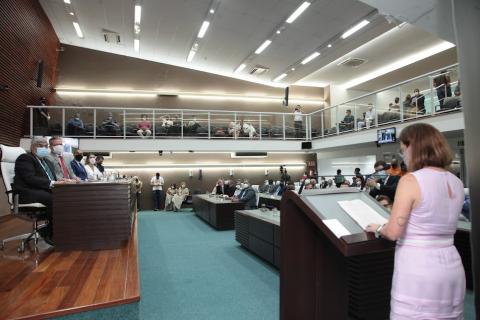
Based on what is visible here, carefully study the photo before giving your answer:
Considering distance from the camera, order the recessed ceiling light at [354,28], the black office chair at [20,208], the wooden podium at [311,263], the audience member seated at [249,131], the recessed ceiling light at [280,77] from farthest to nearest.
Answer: the recessed ceiling light at [280,77] → the audience member seated at [249,131] → the recessed ceiling light at [354,28] → the black office chair at [20,208] → the wooden podium at [311,263]

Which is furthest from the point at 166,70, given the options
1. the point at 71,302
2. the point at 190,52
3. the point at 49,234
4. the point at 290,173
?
the point at 71,302

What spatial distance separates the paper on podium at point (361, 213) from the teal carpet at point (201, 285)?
1485mm

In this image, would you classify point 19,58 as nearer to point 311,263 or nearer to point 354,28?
point 354,28

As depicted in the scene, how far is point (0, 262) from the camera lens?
3170 mm

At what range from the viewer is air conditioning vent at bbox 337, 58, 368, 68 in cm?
1342

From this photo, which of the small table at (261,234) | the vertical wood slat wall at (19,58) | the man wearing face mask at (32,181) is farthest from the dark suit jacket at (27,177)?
the vertical wood slat wall at (19,58)

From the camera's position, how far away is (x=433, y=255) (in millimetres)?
1408

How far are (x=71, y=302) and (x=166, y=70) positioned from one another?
46.2 feet

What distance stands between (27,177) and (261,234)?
3072mm

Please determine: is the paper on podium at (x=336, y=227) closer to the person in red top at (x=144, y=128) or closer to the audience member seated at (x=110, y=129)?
Result: the person in red top at (x=144, y=128)

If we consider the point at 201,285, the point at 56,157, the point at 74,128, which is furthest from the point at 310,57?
the point at 201,285

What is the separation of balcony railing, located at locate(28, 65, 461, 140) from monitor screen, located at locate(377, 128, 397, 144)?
12.2 inches

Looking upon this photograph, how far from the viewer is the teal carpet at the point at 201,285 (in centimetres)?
304

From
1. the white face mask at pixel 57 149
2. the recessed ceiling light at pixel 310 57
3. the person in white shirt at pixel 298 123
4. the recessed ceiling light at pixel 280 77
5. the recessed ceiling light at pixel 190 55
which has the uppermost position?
the recessed ceiling light at pixel 190 55
